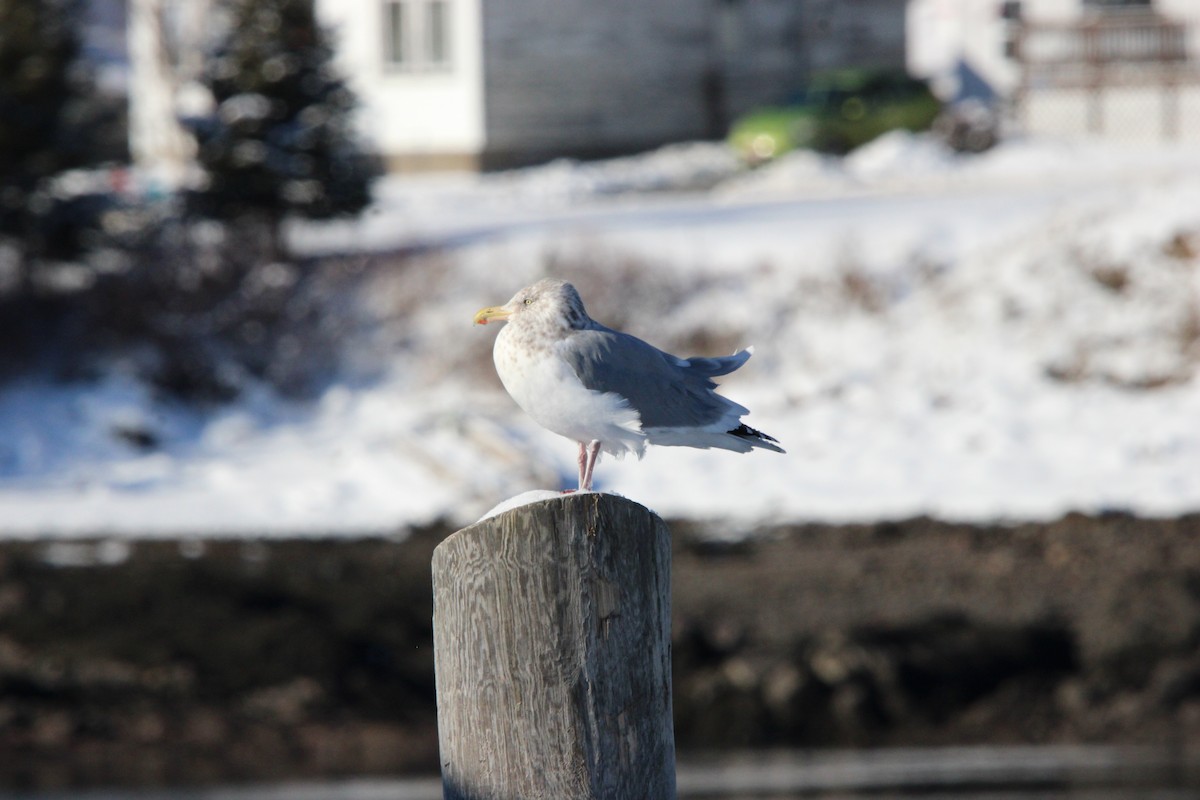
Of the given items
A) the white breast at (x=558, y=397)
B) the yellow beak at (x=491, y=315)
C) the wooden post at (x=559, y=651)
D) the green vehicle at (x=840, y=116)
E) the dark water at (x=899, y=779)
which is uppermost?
the yellow beak at (x=491, y=315)

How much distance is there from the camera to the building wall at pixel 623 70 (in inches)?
1166

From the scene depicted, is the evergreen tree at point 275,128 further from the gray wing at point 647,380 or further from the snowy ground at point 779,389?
the gray wing at point 647,380

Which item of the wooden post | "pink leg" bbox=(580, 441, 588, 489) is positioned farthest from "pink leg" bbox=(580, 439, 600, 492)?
the wooden post

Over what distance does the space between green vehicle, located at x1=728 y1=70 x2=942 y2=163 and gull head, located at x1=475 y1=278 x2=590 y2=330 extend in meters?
25.2

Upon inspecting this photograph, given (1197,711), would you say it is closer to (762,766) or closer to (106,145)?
(762,766)

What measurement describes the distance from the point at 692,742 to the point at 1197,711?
9.76ft

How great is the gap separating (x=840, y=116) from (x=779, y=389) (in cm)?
1416

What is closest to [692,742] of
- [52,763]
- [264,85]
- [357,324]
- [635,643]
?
[52,763]

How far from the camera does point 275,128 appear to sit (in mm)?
19453

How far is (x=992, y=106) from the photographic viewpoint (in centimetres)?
3234

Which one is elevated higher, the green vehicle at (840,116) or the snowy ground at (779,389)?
the green vehicle at (840,116)

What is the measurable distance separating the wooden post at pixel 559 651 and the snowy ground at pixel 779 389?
10090 mm

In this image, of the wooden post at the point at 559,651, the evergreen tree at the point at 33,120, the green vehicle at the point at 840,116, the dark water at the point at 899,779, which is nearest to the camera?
the wooden post at the point at 559,651

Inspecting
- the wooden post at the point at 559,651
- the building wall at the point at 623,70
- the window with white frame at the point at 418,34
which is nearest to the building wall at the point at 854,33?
the building wall at the point at 623,70
